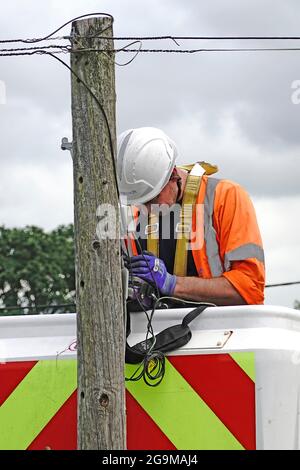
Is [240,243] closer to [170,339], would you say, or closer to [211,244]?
[211,244]

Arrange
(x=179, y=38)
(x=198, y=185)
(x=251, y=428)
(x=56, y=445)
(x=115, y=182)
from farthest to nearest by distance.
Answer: (x=179, y=38) → (x=198, y=185) → (x=115, y=182) → (x=56, y=445) → (x=251, y=428)

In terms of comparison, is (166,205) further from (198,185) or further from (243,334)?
(243,334)

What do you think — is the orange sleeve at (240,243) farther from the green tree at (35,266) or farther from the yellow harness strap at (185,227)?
the green tree at (35,266)

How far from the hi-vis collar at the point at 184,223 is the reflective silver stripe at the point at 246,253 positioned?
343 mm

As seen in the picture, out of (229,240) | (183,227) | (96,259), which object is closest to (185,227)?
(183,227)

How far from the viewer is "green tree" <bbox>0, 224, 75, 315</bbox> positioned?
45.6 metres

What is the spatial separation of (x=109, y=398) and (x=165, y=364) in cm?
36

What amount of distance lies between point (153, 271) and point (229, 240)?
431 millimetres

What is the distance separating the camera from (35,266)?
1854 inches

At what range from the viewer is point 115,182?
5285mm

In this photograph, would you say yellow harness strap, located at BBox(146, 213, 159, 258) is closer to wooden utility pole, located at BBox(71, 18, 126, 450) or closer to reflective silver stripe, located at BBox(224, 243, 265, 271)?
reflective silver stripe, located at BBox(224, 243, 265, 271)

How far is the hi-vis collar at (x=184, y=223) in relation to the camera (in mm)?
5801

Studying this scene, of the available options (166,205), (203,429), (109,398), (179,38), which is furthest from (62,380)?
(179,38)
